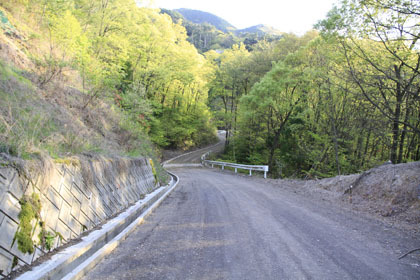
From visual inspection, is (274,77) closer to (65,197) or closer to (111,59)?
(111,59)

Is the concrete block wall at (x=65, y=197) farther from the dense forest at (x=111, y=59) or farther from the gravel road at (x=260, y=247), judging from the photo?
the gravel road at (x=260, y=247)

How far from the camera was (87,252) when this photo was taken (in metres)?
4.48

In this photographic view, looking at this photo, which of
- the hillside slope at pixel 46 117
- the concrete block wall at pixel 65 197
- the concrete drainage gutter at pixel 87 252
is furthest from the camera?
the hillside slope at pixel 46 117

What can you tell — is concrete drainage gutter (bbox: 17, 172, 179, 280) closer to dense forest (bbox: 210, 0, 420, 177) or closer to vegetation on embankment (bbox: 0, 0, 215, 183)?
vegetation on embankment (bbox: 0, 0, 215, 183)

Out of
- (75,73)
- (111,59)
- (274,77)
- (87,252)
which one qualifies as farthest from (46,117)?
(274,77)

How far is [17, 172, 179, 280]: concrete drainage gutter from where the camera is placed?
353 cm

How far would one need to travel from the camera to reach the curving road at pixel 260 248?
4070 millimetres

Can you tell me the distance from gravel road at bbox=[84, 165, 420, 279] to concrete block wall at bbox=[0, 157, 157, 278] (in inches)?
33.6

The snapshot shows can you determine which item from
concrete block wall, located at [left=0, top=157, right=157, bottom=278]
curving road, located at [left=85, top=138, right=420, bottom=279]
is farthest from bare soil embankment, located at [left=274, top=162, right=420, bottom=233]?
concrete block wall, located at [left=0, top=157, right=157, bottom=278]

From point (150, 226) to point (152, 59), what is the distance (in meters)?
27.3

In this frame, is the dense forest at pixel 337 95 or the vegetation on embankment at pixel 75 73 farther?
the dense forest at pixel 337 95

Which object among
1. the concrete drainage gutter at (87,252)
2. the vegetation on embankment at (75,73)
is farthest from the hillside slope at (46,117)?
the concrete drainage gutter at (87,252)

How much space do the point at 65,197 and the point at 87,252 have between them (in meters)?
1.03

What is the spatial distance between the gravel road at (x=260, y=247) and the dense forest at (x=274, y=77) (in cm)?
399
